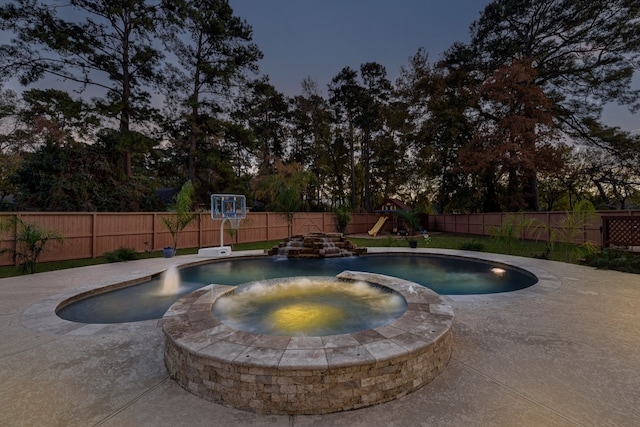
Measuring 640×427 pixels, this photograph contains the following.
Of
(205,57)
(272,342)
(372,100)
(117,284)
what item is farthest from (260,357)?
(372,100)

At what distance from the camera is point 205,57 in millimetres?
15695

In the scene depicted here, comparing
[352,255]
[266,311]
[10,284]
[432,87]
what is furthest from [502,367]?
[432,87]

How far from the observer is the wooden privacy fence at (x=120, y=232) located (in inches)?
308

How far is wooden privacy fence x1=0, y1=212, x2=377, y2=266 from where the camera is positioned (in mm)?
7812

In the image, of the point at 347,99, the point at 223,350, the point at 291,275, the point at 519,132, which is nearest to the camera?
the point at 223,350

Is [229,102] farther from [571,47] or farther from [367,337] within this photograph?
[571,47]

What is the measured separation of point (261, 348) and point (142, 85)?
16.3 meters

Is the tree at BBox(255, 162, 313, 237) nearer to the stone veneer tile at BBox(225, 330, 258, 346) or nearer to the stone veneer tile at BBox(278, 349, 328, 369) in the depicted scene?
the stone veneer tile at BBox(225, 330, 258, 346)

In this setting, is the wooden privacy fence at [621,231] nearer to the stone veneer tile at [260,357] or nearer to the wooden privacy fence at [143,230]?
the wooden privacy fence at [143,230]

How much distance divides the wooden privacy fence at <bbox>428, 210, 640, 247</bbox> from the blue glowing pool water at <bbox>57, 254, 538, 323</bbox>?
8.56 ft

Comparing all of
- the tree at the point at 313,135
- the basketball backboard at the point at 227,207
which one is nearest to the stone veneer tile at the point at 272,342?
the basketball backboard at the point at 227,207

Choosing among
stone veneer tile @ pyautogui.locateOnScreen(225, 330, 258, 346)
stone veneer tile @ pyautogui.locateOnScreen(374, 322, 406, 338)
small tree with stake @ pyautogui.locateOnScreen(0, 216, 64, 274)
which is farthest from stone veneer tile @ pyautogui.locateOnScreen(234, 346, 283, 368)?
small tree with stake @ pyautogui.locateOnScreen(0, 216, 64, 274)

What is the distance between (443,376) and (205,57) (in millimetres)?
18723

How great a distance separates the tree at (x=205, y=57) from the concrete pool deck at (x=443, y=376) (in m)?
13.9
